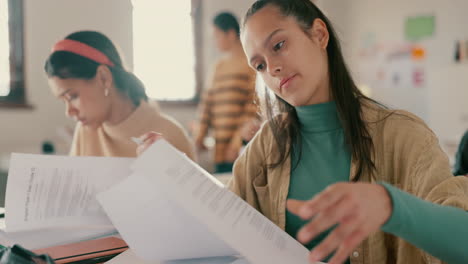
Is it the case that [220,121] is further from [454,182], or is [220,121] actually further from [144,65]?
[454,182]

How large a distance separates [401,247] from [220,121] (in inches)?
70.6

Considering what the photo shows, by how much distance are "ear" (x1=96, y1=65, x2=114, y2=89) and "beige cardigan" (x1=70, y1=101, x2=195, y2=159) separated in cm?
9

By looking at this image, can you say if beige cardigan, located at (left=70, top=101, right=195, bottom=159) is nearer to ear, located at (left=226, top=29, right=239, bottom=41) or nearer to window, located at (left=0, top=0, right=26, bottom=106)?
window, located at (left=0, top=0, right=26, bottom=106)

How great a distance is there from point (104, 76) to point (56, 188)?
0.41 metres

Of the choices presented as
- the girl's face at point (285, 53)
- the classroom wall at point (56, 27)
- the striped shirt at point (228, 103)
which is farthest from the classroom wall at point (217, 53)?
the striped shirt at point (228, 103)

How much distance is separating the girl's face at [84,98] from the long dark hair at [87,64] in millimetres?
14

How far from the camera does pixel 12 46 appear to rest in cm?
118

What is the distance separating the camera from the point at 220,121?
8.03 feet

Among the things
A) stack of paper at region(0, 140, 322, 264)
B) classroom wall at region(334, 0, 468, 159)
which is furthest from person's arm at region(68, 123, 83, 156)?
classroom wall at region(334, 0, 468, 159)

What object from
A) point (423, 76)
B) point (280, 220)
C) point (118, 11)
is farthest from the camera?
point (423, 76)

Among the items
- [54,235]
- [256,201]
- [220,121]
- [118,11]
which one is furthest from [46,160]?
[220,121]

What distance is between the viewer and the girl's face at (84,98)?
0.99m

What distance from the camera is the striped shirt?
231cm

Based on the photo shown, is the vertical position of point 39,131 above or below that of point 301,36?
below
